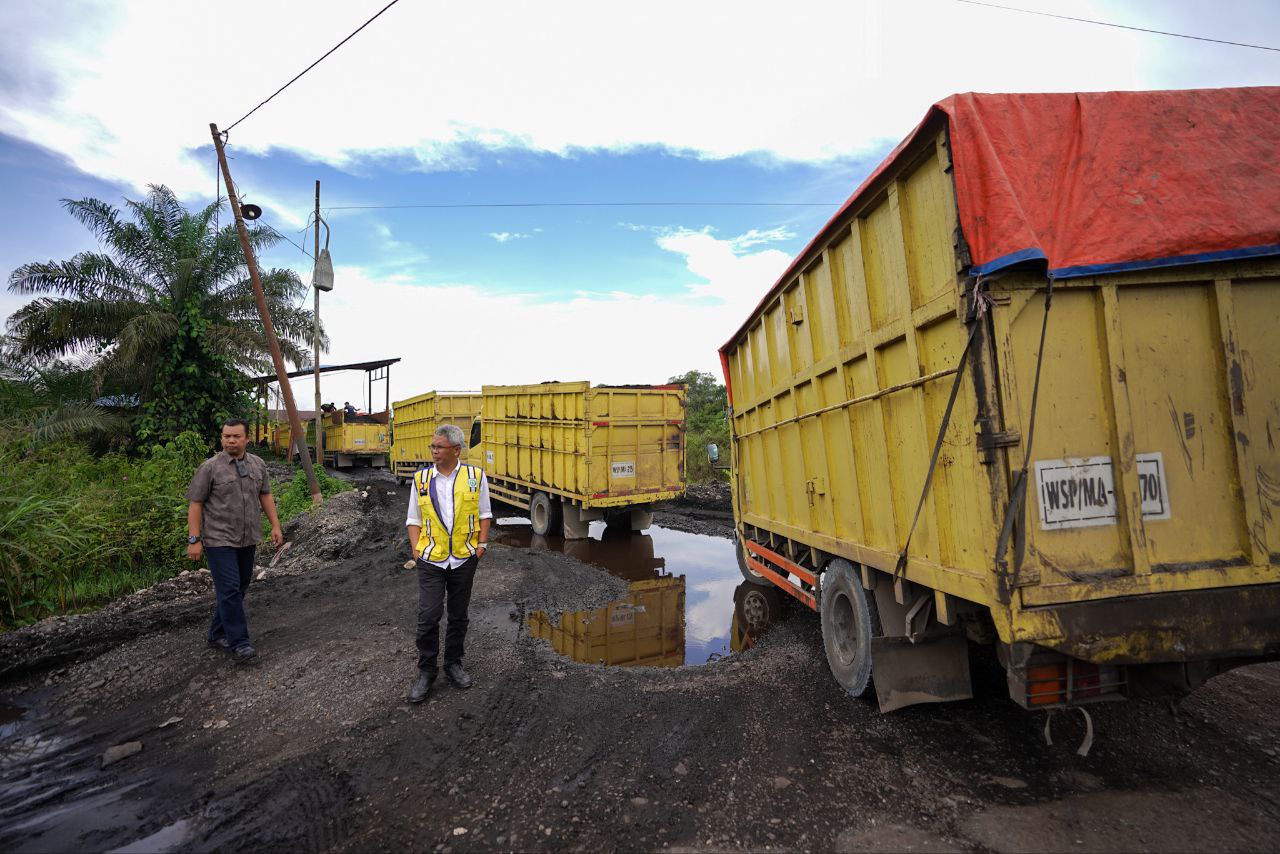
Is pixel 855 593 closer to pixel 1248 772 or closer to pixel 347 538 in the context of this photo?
pixel 1248 772

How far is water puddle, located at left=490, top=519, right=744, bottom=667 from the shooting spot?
16.5ft

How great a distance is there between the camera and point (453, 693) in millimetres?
3912

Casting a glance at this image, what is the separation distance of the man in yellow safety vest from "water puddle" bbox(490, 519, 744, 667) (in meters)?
1.30

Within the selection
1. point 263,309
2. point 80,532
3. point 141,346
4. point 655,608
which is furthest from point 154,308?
point 655,608

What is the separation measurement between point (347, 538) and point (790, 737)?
8009 millimetres

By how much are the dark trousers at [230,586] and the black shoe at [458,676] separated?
165 cm

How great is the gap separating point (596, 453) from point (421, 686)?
18.8ft

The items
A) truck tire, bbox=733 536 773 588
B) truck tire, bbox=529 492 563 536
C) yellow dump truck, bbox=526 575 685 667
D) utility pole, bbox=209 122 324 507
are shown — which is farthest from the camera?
utility pole, bbox=209 122 324 507

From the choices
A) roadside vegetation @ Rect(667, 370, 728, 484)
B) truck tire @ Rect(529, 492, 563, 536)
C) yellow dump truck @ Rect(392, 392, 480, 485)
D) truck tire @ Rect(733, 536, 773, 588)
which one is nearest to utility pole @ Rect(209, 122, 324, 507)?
yellow dump truck @ Rect(392, 392, 480, 485)

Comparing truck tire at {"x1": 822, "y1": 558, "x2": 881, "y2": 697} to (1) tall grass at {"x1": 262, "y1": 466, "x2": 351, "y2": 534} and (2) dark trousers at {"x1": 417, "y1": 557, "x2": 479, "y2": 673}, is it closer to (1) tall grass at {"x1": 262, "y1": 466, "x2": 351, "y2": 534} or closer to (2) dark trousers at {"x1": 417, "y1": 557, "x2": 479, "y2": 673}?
(2) dark trousers at {"x1": 417, "y1": 557, "x2": 479, "y2": 673}

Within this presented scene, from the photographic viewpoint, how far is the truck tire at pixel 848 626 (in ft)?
11.3

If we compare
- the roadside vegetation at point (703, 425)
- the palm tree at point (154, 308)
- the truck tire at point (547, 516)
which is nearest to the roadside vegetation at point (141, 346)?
the palm tree at point (154, 308)

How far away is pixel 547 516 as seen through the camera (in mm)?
10383

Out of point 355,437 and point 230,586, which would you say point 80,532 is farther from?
point 355,437
